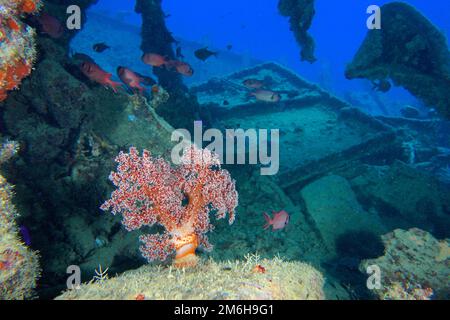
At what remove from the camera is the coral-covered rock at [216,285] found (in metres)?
2.32

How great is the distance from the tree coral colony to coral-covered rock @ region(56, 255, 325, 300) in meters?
0.40

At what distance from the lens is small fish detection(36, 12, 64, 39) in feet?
17.0

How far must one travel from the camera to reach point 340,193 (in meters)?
6.00

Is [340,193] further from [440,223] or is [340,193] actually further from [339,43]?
[339,43]

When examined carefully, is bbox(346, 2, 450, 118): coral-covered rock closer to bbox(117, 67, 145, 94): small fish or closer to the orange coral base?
bbox(117, 67, 145, 94): small fish

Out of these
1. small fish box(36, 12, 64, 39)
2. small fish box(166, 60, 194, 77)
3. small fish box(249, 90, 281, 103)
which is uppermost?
small fish box(36, 12, 64, 39)

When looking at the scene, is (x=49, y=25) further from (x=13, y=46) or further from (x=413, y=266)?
(x=413, y=266)

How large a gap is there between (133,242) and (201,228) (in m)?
1.40

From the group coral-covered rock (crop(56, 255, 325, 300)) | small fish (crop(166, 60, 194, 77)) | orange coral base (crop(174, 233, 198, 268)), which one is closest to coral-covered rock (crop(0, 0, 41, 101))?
coral-covered rock (crop(56, 255, 325, 300))

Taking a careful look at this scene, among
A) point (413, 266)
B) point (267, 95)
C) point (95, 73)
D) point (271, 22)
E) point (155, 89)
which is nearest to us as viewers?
point (413, 266)

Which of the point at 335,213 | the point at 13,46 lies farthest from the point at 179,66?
the point at 335,213

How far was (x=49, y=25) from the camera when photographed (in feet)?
17.4

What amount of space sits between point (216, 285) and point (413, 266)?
2.55 m
